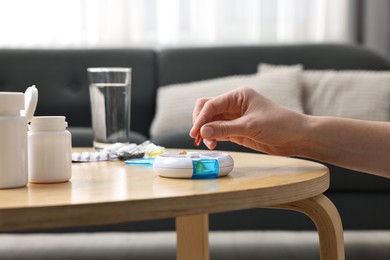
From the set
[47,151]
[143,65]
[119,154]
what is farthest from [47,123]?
[143,65]

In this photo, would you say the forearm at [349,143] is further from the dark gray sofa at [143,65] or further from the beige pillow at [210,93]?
the dark gray sofa at [143,65]

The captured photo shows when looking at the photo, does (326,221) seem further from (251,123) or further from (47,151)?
(47,151)

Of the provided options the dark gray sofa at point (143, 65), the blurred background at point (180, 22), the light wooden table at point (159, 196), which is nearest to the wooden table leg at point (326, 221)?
the light wooden table at point (159, 196)

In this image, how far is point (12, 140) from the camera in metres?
0.75

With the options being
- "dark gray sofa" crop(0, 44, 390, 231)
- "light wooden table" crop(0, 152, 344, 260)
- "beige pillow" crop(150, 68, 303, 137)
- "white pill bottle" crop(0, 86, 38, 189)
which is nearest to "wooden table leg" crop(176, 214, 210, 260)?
"light wooden table" crop(0, 152, 344, 260)

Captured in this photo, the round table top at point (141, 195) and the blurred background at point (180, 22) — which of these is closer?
the round table top at point (141, 195)

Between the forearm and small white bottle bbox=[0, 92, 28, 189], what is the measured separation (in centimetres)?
41

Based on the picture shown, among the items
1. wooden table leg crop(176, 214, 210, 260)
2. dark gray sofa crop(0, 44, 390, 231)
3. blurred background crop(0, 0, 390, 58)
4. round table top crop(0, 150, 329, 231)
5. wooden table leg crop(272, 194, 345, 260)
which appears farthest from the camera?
blurred background crop(0, 0, 390, 58)

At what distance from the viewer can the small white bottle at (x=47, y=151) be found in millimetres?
819

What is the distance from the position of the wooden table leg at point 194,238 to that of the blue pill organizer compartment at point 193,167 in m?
0.27

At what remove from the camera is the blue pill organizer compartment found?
32.4 inches

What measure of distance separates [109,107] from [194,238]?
356mm

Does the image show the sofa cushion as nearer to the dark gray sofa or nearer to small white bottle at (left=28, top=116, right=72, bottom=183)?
the dark gray sofa

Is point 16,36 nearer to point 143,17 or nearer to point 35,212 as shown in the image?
point 143,17
